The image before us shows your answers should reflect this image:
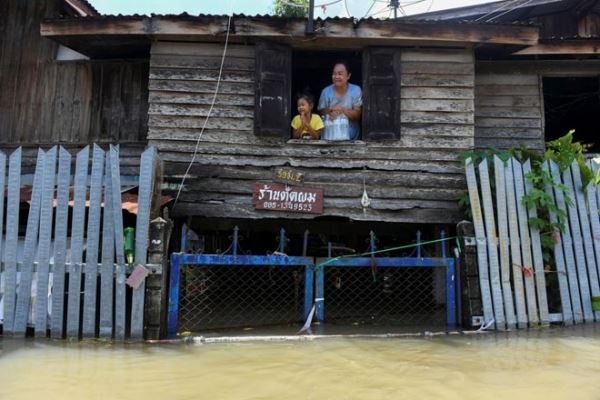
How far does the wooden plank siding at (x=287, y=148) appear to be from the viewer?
762 centimetres

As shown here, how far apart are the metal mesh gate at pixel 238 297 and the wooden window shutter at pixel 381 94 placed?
2487 millimetres

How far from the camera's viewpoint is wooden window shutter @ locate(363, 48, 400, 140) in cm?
779

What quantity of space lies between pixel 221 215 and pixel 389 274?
A: 9.88 ft

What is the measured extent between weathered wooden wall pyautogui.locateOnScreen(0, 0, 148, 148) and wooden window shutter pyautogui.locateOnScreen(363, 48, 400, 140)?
3827 millimetres

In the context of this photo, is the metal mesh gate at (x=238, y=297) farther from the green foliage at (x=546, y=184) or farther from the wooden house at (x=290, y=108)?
the green foliage at (x=546, y=184)

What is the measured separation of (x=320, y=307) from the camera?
6301 mm

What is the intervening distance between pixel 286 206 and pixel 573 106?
7685 millimetres

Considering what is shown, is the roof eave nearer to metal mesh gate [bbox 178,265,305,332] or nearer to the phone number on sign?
the phone number on sign

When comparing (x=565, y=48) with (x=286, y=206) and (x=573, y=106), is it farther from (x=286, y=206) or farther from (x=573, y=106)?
(x=286, y=206)

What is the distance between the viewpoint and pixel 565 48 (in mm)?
8391

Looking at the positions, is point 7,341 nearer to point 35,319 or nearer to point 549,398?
point 35,319

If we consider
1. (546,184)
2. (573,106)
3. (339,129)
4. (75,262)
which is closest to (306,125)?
(339,129)

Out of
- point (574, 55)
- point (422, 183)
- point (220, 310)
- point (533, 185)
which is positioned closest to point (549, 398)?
point (533, 185)

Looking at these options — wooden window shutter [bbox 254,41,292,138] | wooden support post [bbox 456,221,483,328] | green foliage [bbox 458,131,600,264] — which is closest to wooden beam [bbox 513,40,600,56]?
green foliage [bbox 458,131,600,264]
